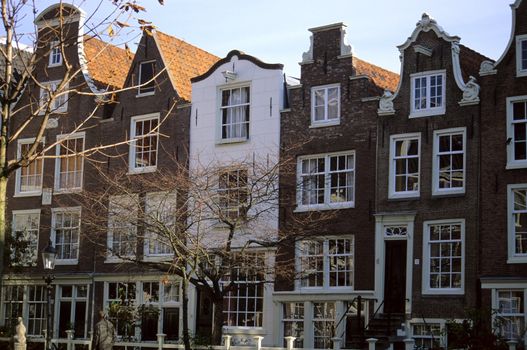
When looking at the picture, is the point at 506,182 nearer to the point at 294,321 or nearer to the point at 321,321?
the point at 321,321

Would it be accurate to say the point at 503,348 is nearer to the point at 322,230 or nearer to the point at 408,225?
the point at 408,225

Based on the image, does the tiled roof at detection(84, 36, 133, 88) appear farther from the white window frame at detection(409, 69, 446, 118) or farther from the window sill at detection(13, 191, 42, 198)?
the white window frame at detection(409, 69, 446, 118)

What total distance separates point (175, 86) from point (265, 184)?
8312mm

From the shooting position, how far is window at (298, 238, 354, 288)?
31.4 metres

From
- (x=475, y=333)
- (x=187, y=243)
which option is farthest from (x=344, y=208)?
(x=475, y=333)

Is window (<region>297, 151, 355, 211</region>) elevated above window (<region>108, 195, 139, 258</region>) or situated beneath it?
elevated above

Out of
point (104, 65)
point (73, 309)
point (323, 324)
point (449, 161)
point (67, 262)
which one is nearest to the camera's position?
point (449, 161)

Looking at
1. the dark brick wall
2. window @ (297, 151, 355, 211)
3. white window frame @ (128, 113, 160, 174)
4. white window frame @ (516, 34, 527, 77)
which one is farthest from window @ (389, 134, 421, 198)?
white window frame @ (128, 113, 160, 174)

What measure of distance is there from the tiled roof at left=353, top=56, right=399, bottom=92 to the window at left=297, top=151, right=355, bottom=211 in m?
2.92

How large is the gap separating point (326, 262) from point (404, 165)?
13.7 ft

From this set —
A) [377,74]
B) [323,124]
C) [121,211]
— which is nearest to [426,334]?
[323,124]

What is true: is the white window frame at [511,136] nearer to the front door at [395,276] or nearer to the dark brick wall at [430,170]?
the dark brick wall at [430,170]

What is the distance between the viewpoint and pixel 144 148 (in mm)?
37344

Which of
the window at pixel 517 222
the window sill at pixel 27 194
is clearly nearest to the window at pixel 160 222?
the window sill at pixel 27 194
